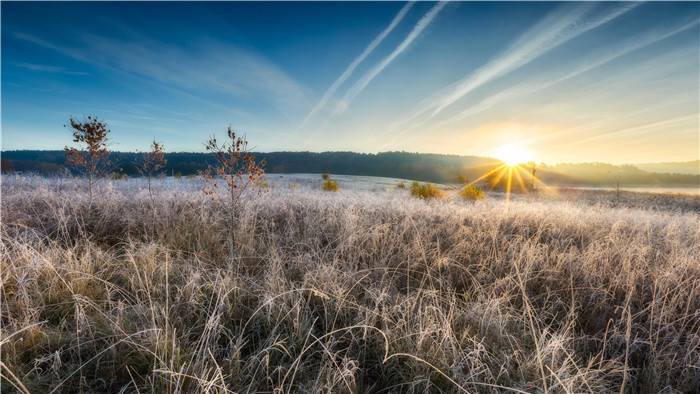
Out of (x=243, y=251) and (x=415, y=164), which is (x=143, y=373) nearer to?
(x=243, y=251)

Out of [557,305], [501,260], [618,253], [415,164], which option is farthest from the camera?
[415,164]

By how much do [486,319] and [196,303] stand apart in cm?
268

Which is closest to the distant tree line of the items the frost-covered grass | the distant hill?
the distant hill

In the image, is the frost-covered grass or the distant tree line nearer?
the frost-covered grass

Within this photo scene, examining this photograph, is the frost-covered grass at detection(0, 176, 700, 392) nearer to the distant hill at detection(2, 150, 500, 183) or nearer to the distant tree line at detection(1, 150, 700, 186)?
the distant tree line at detection(1, 150, 700, 186)

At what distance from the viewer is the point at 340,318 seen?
242 cm

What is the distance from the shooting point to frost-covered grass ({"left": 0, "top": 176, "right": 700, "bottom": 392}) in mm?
1733

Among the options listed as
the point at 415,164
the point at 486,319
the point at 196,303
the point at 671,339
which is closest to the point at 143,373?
the point at 196,303

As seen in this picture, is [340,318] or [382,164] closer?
[340,318]

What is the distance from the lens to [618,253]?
12.8 feet

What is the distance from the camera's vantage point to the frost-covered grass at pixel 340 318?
173cm

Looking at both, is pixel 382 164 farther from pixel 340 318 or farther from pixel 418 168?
pixel 340 318

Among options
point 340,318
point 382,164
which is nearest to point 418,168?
point 382,164

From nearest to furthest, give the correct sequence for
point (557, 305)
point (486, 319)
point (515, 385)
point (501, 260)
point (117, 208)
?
point (515, 385) < point (486, 319) < point (557, 305) < point (501, 260) < point (117, 208)
